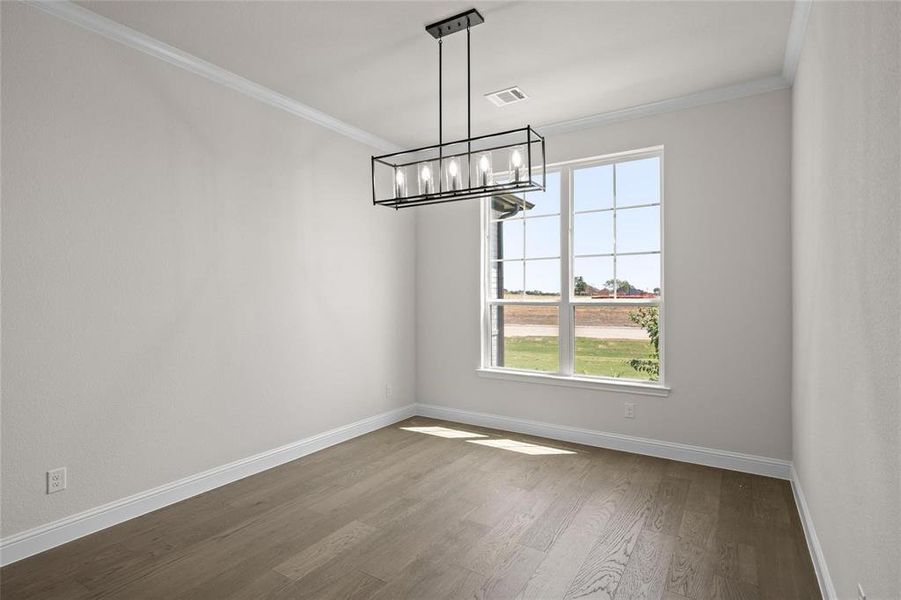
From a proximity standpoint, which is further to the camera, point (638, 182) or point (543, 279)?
point (543, 279)

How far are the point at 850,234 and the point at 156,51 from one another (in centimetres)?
370

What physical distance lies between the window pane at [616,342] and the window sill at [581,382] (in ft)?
0.43

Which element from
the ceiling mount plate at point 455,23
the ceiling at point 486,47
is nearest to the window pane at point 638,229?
the ceiling at point 486,47

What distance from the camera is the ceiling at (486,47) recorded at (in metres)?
2.64

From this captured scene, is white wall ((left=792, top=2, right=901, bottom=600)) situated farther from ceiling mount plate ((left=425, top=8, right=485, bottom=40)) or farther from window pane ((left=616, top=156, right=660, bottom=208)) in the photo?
ceiling mount plate ((left=425, top=8, right=485, bottom=40))

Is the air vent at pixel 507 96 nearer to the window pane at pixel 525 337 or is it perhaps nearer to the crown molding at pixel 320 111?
the crown molding at pixel 320 111

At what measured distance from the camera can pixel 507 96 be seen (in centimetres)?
373

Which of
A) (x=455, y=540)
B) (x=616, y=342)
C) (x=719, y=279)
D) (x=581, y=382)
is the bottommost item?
(x=455, y=540)

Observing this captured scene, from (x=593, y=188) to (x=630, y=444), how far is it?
225 cm

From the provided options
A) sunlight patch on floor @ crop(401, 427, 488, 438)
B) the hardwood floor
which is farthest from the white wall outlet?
sunlight patch on floor @ crop(401, 427, 488, 438)

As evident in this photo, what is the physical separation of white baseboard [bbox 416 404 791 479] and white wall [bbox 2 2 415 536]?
128cm

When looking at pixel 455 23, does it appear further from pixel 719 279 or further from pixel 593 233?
pixel 719 279

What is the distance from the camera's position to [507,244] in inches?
191

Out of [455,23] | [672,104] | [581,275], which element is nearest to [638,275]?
[581,275]
